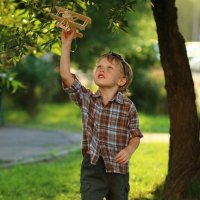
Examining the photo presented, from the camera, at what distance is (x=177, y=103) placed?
5.55 meters

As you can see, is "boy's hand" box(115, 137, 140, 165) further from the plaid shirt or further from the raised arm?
the raised arm

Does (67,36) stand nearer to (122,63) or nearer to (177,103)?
(122,63)

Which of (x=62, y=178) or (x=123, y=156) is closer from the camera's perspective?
(x=123, y=156)

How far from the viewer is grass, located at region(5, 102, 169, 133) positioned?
14.6 m

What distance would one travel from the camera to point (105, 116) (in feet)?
13.3

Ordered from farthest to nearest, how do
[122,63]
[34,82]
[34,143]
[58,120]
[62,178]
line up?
1. [58,120]
2. [34,82]
3. [34,143]
4. [62,178]
5. [122,63]

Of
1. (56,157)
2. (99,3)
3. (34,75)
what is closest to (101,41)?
(34,75)

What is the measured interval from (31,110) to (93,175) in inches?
489

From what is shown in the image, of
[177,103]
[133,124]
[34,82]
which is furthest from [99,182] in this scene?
[34,82]

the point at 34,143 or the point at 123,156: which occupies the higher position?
the point at 123,156

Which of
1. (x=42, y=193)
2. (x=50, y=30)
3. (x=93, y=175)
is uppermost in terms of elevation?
(x=50, y=30)

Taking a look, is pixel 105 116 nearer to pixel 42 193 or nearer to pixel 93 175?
pixel 93 175

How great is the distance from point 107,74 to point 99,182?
2.35 ft

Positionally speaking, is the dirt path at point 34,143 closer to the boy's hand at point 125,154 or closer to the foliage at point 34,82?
the foliage at point 34,82
